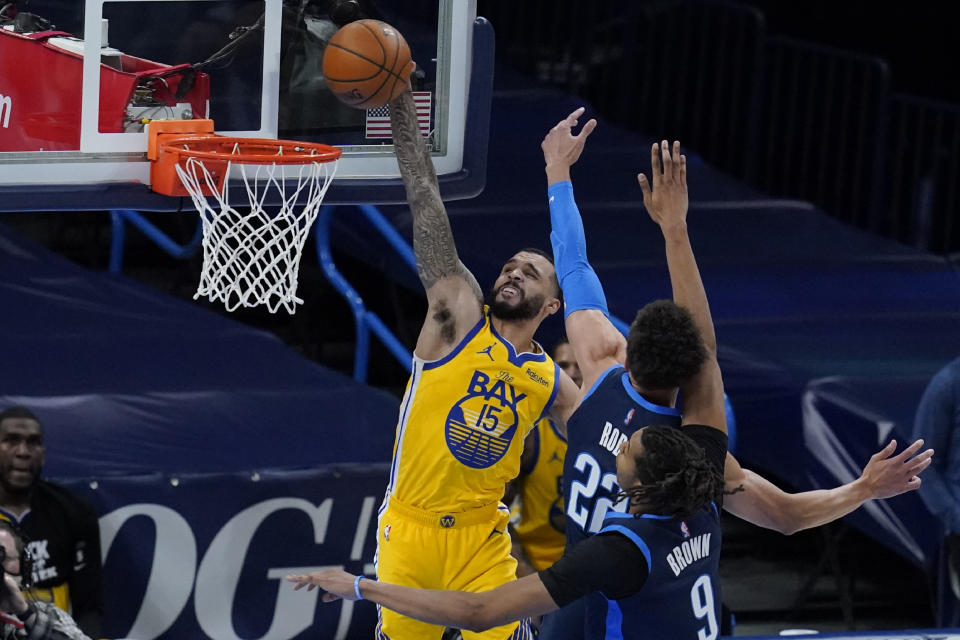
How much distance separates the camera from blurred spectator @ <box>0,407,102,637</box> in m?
6.92

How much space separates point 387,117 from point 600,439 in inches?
68.9

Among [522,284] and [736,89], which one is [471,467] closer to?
[522,284]

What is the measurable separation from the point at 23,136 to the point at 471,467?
2119 mm

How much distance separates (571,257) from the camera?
5684mm

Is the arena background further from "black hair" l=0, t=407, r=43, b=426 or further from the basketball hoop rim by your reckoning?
the basketball hoop rim

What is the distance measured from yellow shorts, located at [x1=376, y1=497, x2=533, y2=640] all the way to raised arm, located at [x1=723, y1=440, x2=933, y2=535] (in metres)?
1.14

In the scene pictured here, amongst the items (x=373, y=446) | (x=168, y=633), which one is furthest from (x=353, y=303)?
(x=168, y=633)

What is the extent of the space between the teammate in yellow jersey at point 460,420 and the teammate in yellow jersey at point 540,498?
0.90 meters

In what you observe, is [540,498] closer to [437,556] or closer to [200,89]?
[437,556]

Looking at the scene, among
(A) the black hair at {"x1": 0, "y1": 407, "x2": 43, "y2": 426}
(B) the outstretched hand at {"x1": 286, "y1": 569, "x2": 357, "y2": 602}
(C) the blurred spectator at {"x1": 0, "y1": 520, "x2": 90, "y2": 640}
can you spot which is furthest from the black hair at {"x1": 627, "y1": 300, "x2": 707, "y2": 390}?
(A) the black hair at {"x1": 0, "y1": 407, "x2": 43, "y2": 426}

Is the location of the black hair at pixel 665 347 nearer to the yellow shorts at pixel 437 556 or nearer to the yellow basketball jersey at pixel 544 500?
the yellow shorts at pixel 437 556

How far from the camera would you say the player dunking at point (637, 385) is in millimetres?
4918

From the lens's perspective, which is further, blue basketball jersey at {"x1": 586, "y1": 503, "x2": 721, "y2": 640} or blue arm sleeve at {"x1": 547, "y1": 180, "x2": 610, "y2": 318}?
blue arm sleeve at {"x1": 547, "y1": 180, "x2": 610, "y2": 318}

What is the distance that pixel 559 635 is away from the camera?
222 inches
